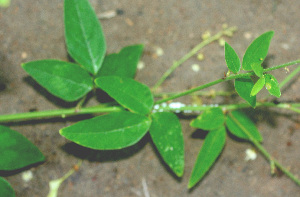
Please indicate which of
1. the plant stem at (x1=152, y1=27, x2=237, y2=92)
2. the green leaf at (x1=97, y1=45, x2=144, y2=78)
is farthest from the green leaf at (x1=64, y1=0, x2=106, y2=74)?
the plant stem at (x1=152, y1=27, x2=237, y2=92)

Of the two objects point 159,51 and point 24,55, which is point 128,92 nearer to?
point 159,51

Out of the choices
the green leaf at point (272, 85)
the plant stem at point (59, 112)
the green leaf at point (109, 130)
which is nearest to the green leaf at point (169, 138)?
the green leaf at point (109, 130)

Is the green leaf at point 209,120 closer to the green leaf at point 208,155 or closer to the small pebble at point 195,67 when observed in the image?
the green leaf at point 208,155

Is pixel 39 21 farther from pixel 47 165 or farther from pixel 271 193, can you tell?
pixel 271 193

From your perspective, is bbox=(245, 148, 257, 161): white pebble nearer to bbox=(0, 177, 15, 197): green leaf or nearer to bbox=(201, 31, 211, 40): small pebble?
bbox=(201, 31, 211, 40): small pebble

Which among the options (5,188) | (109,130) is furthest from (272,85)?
(5,188)

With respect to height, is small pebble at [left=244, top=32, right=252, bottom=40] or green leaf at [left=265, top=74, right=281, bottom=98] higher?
green leaf at [left=265, top=74, right=281, bottom=98]
